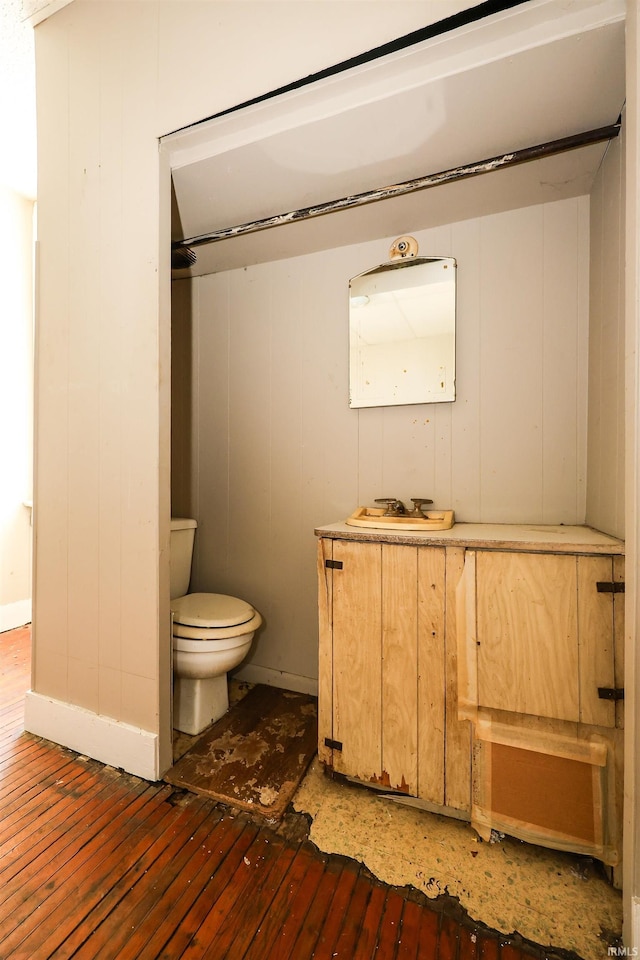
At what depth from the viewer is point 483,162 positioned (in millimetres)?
1376

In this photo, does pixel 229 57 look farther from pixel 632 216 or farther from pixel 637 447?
pixel 637 447

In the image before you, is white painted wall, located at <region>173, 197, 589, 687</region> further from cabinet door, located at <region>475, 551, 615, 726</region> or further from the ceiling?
cabinet door, located at <region>475, 551, 615, 726</region>

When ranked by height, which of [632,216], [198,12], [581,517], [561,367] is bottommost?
[581,517]

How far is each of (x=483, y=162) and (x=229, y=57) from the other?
0.89 meters

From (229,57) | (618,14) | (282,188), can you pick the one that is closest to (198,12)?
(229,57)

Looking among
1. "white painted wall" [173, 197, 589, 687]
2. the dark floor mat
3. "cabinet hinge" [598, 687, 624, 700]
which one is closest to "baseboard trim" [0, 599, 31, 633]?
"white painted wall" [173, 197, 589, 687]

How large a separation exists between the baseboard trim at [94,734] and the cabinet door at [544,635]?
1.18 m

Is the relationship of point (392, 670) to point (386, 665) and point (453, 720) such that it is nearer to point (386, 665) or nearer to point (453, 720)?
point (386, 665)

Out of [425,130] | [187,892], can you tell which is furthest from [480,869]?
[425,130]

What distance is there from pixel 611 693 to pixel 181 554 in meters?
1.80

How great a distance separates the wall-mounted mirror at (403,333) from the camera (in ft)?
5.84

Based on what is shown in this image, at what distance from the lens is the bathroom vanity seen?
1133 millimetres

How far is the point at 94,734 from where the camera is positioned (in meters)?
1.58

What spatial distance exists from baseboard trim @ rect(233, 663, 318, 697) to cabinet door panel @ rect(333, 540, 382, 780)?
65 centimetres
